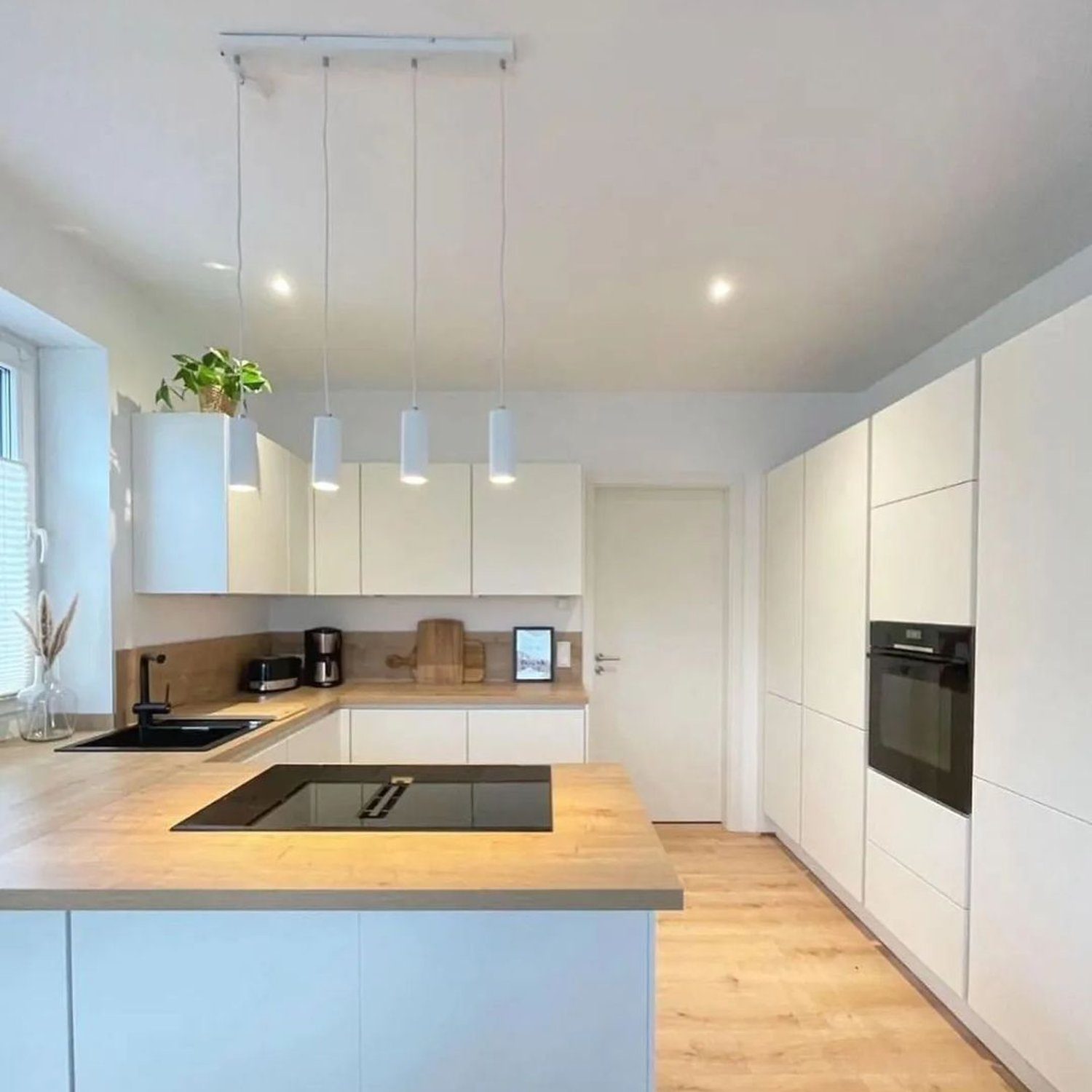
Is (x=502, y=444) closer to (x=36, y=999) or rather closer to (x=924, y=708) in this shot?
(x=36, y=999)

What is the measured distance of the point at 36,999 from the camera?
4.31 feet

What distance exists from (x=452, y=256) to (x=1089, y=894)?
2.48 meters

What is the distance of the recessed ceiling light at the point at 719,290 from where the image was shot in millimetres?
2621

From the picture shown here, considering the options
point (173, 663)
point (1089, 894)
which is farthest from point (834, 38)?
point (173, 663)

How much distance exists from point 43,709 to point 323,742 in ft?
3.69

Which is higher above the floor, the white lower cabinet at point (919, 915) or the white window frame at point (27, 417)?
the white window frame at point (27, 417)

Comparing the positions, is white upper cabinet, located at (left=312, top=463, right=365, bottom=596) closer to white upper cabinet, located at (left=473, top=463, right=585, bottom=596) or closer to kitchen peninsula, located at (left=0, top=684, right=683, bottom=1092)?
white upper cabinet, located at (left=473, top=463, right=585, bottom=596)

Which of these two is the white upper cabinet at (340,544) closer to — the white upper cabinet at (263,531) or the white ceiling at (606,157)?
the white upper cabinet at (263,531)

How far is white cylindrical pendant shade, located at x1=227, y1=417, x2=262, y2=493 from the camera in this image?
184cm

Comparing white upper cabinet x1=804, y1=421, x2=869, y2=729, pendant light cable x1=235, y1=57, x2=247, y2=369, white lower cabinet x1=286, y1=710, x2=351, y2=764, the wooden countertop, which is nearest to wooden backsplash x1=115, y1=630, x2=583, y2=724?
white lower cabinet x1=286, y1=710, x2=351, y2=764

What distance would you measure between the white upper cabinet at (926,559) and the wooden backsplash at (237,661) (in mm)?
1820

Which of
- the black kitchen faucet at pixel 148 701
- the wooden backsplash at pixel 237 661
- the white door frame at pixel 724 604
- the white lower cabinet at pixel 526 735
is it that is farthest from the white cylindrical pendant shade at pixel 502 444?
the white door frame at pixel 724 604

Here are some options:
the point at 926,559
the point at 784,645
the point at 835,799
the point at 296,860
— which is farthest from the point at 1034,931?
the point at 784,645

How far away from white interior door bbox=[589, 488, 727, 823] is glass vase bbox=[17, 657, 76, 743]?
8.63ft
